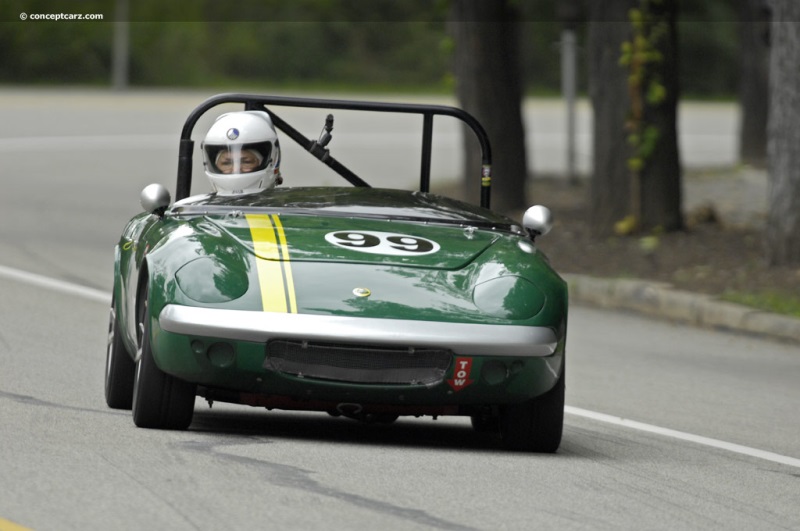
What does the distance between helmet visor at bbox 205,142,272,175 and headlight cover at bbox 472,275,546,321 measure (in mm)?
1738

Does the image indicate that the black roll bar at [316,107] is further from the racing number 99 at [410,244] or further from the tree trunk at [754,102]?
the tree trunk at [754,102]

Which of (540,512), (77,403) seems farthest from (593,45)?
(540,512)

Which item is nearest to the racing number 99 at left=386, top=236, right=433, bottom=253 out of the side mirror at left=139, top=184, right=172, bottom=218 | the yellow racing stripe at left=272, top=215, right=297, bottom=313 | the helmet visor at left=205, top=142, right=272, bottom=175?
the yellow racing stripe at left=272, top=215, right=297, bottom=313

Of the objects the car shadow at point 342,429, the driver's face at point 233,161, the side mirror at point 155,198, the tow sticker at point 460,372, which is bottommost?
the car shadow at point 342,429

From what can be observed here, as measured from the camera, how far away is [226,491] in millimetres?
5668

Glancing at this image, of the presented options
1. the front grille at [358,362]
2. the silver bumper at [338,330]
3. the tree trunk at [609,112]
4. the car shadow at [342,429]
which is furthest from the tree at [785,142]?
the front grille at [358,362]

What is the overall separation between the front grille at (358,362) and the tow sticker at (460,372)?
36mm

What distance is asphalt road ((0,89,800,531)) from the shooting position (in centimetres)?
550

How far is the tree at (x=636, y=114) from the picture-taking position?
15086 mm

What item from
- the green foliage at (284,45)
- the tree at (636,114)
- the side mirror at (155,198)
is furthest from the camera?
the green foliage at (284,45)

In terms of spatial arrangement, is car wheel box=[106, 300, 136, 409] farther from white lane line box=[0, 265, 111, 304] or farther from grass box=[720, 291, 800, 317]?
grass box=[720, 291, 800, 317]

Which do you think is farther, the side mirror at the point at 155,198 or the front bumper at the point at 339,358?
the side mirror at the point at 155,198

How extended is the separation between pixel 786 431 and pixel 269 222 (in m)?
2.90

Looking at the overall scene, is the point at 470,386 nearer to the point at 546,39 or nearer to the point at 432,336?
the point at 432,336
